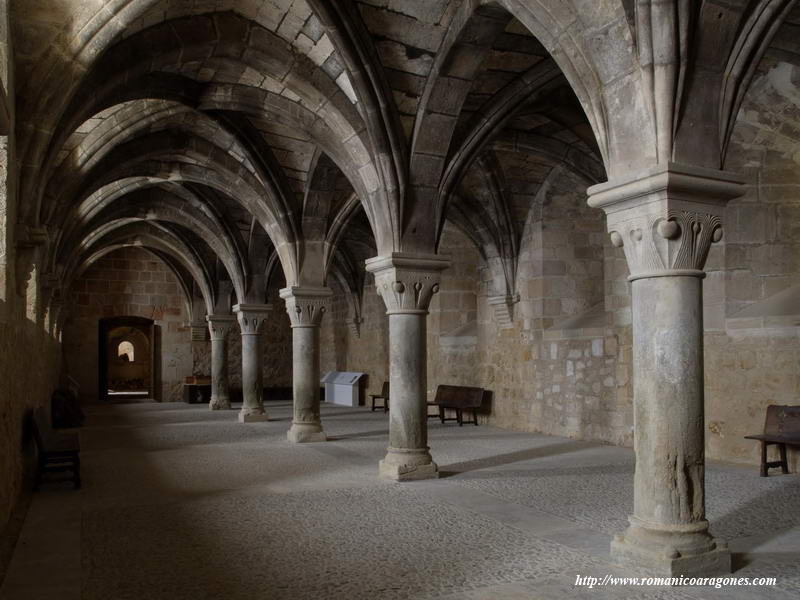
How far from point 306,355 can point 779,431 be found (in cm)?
573

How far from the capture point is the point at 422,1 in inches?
235

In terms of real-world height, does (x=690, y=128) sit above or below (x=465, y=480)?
above

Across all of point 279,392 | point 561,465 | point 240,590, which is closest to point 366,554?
point 240,590

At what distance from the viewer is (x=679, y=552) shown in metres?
3.76

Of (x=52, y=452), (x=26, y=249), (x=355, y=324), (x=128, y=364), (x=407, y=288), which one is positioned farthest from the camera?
(x=128, y=364)

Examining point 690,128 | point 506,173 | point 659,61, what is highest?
point 506,173

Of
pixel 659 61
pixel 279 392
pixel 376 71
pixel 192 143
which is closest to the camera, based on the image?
pixel 659 61

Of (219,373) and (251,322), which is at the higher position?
(251,322)

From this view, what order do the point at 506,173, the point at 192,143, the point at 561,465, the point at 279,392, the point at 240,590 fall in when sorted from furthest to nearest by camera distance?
the point at 279,392 → the point at 506,173 → the point at 192,143 → the point at 561,465 → the point at 240,590

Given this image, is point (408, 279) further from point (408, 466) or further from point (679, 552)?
point (679, 552)

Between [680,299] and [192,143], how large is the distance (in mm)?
7426

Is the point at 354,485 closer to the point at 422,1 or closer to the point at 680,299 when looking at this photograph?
the point at 680,299

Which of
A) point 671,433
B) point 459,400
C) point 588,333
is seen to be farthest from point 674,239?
point 459,400

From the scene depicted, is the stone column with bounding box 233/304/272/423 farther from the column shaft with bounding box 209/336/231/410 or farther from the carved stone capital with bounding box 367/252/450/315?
the carved stone capital with bounding box 367/252/450/315
